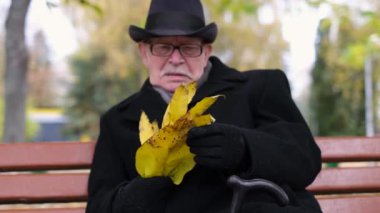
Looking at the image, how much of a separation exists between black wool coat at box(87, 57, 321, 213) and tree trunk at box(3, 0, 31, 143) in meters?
1.83

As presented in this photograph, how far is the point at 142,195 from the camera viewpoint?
2.03 meters

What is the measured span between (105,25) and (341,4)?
13104mm

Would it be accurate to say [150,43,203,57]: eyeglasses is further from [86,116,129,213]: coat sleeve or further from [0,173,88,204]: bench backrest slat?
[0,173,88,204]: bench backrest slat

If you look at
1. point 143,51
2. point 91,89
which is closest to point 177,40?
point 143,51

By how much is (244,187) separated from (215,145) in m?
0.15

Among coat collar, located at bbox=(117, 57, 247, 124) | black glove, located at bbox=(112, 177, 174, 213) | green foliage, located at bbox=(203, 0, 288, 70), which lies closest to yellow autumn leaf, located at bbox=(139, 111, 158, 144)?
black glove, located at bbox=(112, 177, 174, 213)

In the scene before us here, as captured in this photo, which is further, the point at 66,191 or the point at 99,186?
the point at 66,191

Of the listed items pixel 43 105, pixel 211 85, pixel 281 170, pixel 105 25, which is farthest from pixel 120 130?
pixel 43 105

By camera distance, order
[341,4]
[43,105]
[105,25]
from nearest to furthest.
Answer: [341,4]
[105,25]
[43,105]

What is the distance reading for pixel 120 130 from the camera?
7.79ft

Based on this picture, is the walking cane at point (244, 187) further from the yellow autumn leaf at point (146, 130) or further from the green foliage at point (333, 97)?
the green foliage at point (333, 97)

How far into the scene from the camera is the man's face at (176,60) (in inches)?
92.1

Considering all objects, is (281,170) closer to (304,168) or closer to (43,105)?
(304,168)

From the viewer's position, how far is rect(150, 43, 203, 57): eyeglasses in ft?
7.71
